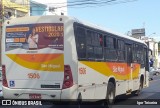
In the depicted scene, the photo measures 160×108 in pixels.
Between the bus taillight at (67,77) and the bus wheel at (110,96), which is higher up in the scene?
the bus taillight at (67,77)

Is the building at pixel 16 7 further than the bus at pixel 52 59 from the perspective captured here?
Yes

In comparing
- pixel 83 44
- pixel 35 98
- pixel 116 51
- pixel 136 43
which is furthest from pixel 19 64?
pixel 136 43

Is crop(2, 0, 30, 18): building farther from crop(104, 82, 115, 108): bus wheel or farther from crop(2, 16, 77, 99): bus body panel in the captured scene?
crop(2, 16, 77, 99): bus body panel

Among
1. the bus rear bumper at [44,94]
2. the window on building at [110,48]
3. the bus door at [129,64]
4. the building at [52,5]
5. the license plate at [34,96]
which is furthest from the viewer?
the building at [52,5]

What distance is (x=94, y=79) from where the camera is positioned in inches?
472

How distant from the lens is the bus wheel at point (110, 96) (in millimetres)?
13344

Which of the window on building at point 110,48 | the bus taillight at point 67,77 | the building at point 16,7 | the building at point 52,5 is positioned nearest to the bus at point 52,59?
the bus taillight at point 67,77

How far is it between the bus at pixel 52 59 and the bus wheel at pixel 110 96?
2.65 ft

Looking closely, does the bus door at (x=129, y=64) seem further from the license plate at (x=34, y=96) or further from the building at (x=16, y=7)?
the building at (x=16, y=7)

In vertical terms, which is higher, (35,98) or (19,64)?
(19,64)

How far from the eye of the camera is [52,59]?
10.8m

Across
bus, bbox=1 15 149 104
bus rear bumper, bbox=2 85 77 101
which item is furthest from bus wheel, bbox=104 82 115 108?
bus rear bumper, bbox=2 85 77 101

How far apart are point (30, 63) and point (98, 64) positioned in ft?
8.05

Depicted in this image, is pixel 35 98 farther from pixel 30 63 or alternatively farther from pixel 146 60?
pixel 146 60
